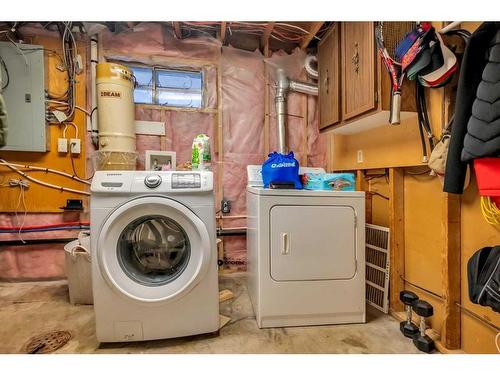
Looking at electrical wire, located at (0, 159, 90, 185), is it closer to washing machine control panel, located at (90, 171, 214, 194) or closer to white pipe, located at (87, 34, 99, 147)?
white pipe, located at (87, 34, 99, 147)

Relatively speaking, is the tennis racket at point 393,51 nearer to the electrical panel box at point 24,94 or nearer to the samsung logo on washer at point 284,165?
the samsung logo on washer at point 284,165

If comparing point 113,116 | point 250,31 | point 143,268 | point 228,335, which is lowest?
point 228,335

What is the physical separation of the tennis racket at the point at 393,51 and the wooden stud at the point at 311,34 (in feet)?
2.38

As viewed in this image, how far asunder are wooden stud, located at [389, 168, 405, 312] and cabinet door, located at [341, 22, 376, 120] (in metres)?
0.52

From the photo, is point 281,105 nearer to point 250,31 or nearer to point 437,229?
point 250,31

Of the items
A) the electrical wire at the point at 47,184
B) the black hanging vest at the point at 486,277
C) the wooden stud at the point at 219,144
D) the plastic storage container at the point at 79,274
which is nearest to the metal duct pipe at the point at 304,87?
the wooden stud at the point at 219,144

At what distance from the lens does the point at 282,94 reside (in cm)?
240

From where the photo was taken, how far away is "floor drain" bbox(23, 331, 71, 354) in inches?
52.2

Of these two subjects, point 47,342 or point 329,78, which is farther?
point 329,78

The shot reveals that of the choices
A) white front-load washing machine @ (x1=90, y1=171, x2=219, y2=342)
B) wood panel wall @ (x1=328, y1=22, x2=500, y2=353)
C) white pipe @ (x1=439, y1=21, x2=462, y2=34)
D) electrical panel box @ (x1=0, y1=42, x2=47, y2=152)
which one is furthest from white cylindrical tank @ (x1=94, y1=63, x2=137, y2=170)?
white pipe @ (x1=439, y1=21, x2=462, y2=34)

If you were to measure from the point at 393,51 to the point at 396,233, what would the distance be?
1.17 meters

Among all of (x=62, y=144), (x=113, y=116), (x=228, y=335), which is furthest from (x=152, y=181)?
(x=62, y=144)

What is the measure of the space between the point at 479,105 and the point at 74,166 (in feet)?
9.04
